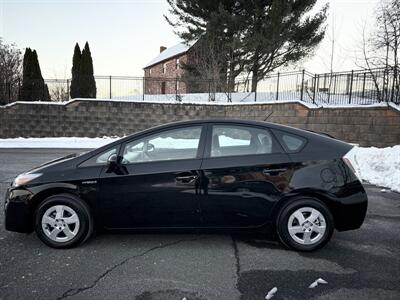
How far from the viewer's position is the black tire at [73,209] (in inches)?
146

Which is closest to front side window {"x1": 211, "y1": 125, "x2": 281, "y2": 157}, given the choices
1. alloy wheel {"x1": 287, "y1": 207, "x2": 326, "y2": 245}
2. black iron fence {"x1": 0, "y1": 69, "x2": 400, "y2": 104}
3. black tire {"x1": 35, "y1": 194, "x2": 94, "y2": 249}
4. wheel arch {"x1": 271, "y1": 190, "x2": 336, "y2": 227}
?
wheel arch {"x1": 271, "y1": 190, "x2": 336, "y2": 227}

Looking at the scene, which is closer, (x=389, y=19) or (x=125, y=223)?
(x=125, y=223)

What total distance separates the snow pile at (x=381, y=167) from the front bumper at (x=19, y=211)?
245 inches

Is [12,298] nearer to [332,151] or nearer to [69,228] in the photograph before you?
[69,228]

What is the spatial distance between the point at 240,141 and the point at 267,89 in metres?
Result: 15.6

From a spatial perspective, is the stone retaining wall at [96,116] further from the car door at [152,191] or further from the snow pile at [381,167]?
the car door at [152,191]

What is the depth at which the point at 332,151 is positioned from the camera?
12.4ft

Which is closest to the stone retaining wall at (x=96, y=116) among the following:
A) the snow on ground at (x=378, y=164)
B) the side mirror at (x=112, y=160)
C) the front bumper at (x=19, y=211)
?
the snow on ground at (x=378, y=164)

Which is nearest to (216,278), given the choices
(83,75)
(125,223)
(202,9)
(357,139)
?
(125,223)

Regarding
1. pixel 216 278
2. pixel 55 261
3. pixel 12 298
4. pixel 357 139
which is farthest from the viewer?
pixel 357 139

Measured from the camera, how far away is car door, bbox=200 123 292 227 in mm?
3668

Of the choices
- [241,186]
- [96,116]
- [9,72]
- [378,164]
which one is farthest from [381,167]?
[9,72]

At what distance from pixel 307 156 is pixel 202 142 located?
126 centimetres

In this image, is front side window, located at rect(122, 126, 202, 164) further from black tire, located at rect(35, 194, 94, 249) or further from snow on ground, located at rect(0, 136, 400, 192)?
black tire, located at rect(35, 194, 94, 249)
